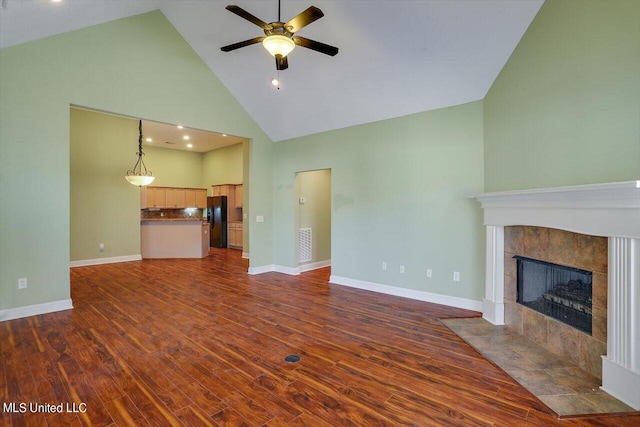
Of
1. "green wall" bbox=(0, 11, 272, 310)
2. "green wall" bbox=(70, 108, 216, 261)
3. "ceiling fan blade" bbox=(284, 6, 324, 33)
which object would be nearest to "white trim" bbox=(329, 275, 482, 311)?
"ceiling fan blade" bbox=(284, 6, 324, 33)

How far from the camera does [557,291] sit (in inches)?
114

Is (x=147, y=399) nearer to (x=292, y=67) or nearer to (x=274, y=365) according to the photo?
(x=274, y=365)

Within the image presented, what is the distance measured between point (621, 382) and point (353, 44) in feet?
13.8

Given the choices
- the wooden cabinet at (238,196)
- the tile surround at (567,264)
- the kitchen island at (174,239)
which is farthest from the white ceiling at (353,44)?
the wooden cabinet at (238,196)

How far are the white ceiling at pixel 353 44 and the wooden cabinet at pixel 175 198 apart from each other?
18.3 ft

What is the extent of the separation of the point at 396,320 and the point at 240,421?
229 cm

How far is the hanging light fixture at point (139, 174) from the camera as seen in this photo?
6920mm

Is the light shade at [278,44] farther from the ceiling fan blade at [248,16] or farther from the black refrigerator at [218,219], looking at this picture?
the black refrigerator at [218,219]

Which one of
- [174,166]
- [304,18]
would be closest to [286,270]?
[304,18]

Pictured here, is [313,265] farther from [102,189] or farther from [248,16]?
[102,189]

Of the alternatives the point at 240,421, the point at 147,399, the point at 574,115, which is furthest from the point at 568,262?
the point at 147,399

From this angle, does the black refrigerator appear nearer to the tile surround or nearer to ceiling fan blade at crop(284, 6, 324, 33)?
ceiling fan blade at crop(284, 6, 324, 33)

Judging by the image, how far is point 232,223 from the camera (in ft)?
32.4

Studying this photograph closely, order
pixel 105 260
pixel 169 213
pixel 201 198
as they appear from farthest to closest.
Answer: pixel 201 198 → pixel 169 213 → pixel 105 260
